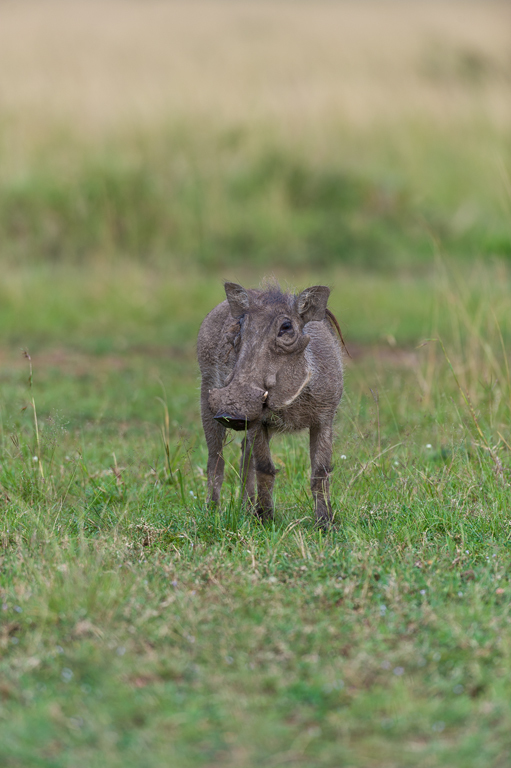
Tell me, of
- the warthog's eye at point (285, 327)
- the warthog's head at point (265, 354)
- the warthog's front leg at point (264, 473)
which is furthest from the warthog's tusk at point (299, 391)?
the warthog's front leg at point (264, 473)

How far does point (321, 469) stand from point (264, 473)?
0.26 meters

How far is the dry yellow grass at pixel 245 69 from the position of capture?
14586 mm

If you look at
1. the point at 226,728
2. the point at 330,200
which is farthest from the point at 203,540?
the point at 330,200

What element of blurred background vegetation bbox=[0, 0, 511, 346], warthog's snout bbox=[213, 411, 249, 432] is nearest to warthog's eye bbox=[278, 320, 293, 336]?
warthog's snout bbox=[213, 411, 249, 432]

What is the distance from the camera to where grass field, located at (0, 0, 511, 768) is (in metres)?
3.05

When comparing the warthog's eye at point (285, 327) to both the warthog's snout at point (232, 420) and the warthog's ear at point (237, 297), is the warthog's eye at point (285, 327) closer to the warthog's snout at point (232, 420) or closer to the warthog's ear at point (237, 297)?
the warthog's ear at point (237, 297)

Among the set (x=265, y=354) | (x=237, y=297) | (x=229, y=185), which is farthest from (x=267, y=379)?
(x=229, y=185)

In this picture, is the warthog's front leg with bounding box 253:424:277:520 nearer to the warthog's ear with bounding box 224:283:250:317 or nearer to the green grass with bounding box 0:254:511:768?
the green grass with bounding box 0:254:511:768

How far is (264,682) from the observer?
125 inches

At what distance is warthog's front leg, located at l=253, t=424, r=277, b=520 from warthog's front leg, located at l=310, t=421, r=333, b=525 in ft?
0.63

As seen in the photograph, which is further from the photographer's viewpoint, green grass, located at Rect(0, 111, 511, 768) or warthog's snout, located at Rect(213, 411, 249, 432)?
warthog's snout, located at Rect(213, 411, 249, 432)

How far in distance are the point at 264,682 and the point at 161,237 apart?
360 inches

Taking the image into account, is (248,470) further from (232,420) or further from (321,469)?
(232,420)

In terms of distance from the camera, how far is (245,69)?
1820 centimetres
